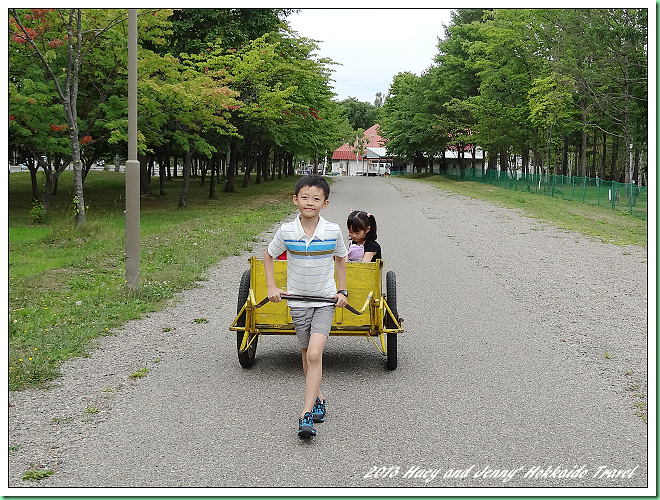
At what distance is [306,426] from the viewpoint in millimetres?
4656

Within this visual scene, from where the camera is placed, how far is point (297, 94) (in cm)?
3269

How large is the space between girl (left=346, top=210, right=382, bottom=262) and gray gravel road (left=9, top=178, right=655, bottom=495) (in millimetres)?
919

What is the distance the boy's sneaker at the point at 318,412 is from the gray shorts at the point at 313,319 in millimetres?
464

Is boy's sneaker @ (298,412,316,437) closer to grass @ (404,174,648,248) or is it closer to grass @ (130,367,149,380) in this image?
grass @ (130,367,149,380)

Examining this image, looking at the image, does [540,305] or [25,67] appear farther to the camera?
[25,67]

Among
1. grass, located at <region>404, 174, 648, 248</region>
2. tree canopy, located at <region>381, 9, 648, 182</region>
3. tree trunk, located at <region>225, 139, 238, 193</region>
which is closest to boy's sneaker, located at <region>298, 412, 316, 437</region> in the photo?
grass, located at <region>404, 174, 648, 248</region>

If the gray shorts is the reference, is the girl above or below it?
above

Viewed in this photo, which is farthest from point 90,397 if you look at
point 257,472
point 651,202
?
point 651,202

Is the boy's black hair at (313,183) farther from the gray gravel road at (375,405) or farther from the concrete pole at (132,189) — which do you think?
the concrete pole at (132,189)

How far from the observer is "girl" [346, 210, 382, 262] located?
22.5 ft

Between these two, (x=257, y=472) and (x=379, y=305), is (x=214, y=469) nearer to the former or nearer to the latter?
(x=257, y=472)

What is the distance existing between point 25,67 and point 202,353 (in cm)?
1800

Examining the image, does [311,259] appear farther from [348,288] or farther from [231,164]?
[231,164]

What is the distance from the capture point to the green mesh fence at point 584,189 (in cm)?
2750
